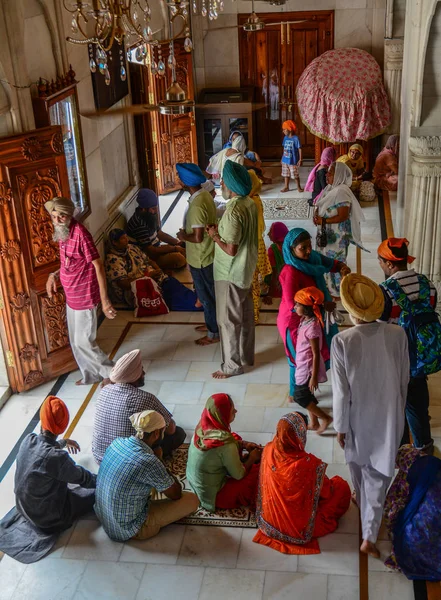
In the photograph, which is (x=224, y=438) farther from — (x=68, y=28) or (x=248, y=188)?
(x=68, y=28)

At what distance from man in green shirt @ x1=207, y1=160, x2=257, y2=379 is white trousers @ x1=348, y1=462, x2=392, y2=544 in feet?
6.39

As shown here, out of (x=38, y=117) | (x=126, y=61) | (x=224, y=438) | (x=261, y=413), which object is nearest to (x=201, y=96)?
(x=126, y=61)

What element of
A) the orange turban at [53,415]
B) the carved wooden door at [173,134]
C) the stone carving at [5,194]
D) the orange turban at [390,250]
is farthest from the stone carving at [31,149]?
the carved wooden door at [173,134]

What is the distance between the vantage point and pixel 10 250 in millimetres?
5668

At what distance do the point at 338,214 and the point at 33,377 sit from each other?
9.99 feet

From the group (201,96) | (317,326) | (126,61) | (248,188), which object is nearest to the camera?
(317,326)

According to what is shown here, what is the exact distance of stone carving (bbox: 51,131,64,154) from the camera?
574 cm

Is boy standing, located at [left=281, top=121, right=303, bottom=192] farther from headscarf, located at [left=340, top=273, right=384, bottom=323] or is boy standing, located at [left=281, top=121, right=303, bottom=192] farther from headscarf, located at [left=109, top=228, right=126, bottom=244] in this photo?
headscarf, located at [left=340, top=273, right=384, bottom=323]

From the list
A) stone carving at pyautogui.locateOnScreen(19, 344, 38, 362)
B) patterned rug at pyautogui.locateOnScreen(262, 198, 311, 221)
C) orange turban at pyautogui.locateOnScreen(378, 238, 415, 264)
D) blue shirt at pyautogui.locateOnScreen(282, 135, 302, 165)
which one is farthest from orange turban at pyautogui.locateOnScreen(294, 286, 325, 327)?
blue shirt at pyautogui.locateOnScreen(282, 135, 302, 165)

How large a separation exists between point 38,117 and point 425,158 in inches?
124

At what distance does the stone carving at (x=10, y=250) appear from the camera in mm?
5625

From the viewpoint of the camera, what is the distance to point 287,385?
19.7ft

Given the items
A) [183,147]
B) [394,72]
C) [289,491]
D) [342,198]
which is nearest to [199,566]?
[289,491]

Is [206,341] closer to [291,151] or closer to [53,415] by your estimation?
[53,415]
